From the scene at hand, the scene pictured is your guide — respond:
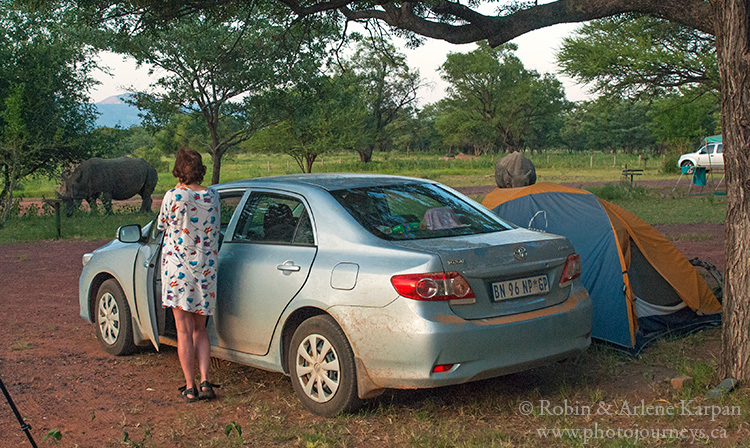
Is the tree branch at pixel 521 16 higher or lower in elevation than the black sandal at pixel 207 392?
higher

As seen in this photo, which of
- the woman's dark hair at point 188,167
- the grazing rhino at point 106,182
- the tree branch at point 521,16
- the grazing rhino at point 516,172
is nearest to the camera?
the woman's dark hair at point 188,167

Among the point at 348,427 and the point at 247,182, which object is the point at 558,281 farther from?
the point at 247,182

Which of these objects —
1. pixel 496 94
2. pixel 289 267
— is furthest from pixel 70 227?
pixel 496 94

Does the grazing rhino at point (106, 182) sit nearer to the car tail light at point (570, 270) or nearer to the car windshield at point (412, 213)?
the car windshield at point (412, 213)

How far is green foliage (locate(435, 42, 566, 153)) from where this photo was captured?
69.8 m

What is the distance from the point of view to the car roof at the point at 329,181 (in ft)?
18.0

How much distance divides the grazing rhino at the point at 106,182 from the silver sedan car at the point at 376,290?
16.5m

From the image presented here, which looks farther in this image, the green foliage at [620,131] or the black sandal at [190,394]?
the green foliage at [620,131]

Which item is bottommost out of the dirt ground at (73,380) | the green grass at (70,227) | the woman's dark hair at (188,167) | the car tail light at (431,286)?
the dirt ground at (73,380)

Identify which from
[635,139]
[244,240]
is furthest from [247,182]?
[635,139]

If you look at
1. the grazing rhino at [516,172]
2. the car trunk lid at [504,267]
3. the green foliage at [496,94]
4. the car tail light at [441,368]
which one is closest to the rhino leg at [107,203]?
the grazing rhino at [516,172]

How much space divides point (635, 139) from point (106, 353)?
3599 inches

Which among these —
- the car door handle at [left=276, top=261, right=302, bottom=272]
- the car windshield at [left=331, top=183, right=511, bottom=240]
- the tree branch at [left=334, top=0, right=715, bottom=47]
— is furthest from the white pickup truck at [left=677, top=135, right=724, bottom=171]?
the car door handle at [left=276, top=261, right=302, bottom=272]

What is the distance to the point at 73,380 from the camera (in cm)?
591
